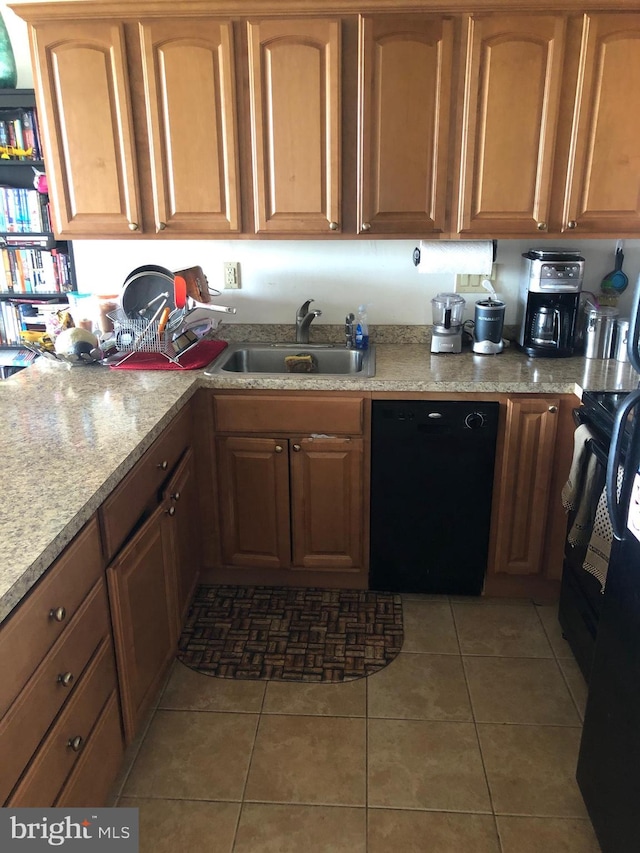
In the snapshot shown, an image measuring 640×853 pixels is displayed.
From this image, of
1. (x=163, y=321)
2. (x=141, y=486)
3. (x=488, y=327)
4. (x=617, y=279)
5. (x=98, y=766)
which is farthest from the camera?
(x=617, y=279)

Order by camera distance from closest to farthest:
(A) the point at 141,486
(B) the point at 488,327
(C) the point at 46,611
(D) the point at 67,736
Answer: (C) the point at 46,611 < (D) the point at 67,736 < (A) the point at 141,486 < (B) the point at 488,327

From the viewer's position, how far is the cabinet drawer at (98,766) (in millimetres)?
1416

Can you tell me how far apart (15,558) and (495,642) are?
1733mm

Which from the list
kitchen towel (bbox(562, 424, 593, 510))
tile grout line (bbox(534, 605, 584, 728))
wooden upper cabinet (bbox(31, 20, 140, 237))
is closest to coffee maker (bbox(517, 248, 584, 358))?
kitchen towel (bbox(562, 424, 593, 510))

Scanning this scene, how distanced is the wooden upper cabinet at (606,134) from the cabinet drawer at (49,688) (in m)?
2.04

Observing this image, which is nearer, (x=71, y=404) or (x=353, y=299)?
(x=71, y=404)

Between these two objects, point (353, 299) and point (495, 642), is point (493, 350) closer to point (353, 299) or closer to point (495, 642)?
point (353, 299)

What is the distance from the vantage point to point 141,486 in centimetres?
181

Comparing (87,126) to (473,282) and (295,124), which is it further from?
(473,282)

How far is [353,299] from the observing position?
9.34 feet

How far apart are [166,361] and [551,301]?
1491 millimetres

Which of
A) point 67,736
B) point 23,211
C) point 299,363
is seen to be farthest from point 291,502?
point 23,211

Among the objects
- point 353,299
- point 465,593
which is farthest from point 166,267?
point 465,593

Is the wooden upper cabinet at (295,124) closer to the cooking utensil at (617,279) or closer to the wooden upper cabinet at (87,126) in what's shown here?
the wooden upper cabinet at (87,126)
